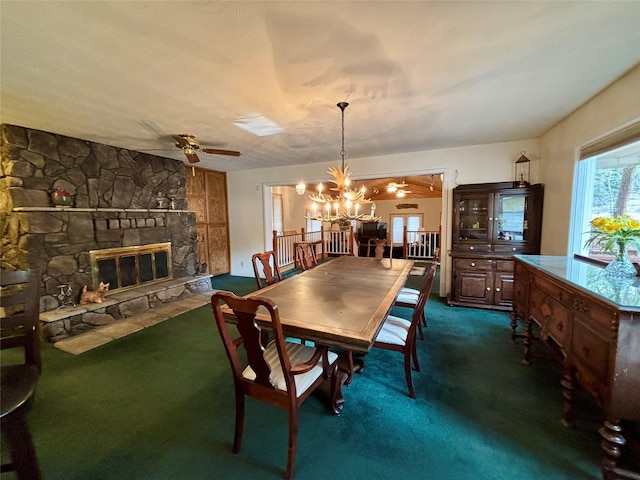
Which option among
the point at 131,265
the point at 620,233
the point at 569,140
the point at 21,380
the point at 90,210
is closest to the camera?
the point at 21,380

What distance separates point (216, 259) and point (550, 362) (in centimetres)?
581

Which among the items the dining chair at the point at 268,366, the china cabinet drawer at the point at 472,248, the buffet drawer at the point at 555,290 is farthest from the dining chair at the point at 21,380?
the china cabinet drawer at the point at 472,248

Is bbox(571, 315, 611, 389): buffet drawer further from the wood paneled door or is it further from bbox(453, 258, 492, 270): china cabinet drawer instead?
the wood paneled door

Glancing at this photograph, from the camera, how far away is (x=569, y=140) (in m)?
2.87

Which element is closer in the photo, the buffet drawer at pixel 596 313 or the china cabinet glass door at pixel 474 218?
the buffet drawer at pixel 596 313

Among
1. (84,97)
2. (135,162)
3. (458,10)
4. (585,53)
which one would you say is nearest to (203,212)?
(135,162)

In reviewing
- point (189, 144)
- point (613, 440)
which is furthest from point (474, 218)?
point (189, 144)

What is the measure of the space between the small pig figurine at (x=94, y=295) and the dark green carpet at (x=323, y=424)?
0.91 meters

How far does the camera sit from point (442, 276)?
14.4 feet

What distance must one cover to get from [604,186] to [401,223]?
29.5 ft

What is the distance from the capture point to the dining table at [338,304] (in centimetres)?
144

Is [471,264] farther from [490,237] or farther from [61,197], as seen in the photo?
[61,197]

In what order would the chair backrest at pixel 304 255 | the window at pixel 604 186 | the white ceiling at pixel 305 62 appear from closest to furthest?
the white ceiling at pixel 305 62
the window at pixel 604 186
the chair backrest at pixel 304 255

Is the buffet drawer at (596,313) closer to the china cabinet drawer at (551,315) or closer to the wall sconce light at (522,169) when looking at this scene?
the china cabinet drawer at (551,315)
